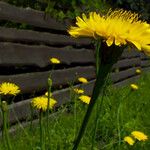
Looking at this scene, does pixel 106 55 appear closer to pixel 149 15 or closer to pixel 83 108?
pixel 83 108

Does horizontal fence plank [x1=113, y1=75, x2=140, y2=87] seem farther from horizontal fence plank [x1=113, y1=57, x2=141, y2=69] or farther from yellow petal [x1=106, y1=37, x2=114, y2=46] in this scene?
yellow petal [x1=106, y1=37, x2=114, y2=46]

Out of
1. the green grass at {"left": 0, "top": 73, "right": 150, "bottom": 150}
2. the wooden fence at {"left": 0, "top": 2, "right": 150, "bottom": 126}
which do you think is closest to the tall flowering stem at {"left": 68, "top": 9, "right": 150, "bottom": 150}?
the green grass at {"left": 0, "top": 73, "right": 150, "bottom": 150}

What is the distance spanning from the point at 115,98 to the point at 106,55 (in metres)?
5.11

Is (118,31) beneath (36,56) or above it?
above

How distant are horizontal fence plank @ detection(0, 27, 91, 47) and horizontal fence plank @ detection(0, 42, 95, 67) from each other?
0.06 m

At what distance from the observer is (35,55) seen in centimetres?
484

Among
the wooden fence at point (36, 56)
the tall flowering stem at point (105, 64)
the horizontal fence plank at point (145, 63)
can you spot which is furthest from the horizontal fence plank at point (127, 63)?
the tall flowering stem at point (105, 64)

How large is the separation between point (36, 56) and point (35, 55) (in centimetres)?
3

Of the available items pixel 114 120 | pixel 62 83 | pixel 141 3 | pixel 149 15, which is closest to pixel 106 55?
pixel 114 120

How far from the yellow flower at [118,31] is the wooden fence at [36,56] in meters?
2.27

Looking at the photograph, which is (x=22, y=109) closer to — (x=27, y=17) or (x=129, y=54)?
(x=27, y=17)

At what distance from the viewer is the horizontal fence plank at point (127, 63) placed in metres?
8.47

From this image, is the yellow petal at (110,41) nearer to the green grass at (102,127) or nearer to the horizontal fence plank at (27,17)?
the green grass at (102,127)

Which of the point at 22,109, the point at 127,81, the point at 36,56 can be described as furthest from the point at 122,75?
the point at 22,109
